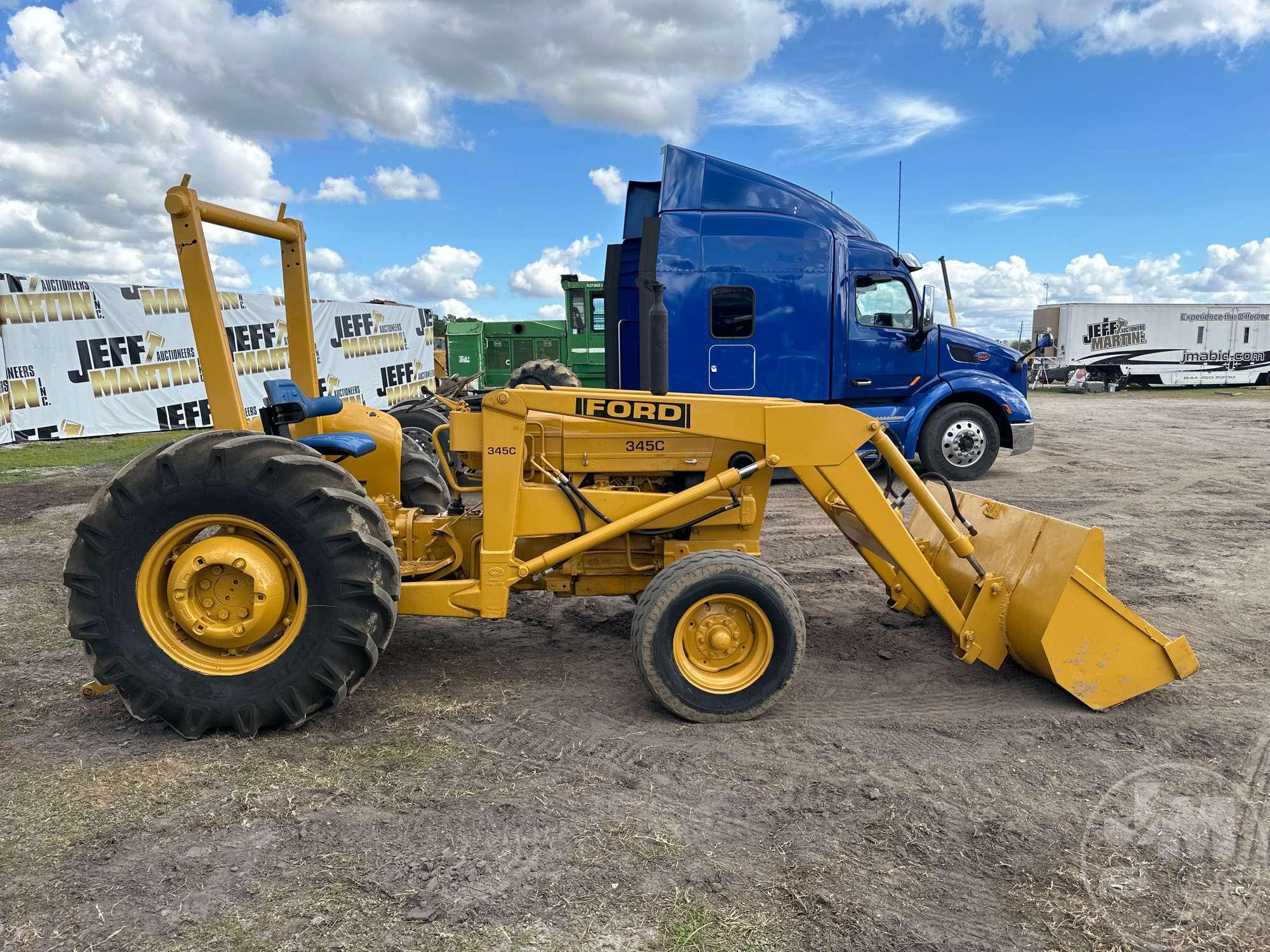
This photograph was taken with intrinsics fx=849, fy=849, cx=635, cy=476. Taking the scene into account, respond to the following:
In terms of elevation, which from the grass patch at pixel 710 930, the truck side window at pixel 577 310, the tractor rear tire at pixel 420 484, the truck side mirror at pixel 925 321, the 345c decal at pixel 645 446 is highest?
the truck side window at pixel 577 310

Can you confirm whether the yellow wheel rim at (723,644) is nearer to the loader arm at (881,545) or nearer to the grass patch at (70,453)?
the loader arm at (881,545)

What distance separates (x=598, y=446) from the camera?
4.55m

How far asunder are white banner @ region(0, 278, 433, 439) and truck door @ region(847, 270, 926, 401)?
27.5 feet

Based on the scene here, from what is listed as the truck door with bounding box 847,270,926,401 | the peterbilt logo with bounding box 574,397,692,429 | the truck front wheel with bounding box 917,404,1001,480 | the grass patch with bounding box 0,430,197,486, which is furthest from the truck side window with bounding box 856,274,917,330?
the grass patch with bounding box 0,430,197,486

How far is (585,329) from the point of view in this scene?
56.3 feet

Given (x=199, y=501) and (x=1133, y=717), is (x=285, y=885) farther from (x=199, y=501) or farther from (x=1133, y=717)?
(x=1133, y=717)

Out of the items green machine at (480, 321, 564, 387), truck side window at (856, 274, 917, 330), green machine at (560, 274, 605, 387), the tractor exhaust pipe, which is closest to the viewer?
the tractor exhaust pipe

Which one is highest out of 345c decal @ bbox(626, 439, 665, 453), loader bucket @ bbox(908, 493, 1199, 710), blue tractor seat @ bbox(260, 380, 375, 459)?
blue tractor seat @ bbox(260, 380, 375, 459)

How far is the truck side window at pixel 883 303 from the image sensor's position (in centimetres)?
1002

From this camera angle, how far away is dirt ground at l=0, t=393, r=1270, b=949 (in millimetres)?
2564

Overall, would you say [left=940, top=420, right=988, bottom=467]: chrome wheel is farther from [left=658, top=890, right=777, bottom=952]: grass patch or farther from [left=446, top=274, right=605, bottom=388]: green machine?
[left=658, top=890, right=777, bottom=952]: grass patch

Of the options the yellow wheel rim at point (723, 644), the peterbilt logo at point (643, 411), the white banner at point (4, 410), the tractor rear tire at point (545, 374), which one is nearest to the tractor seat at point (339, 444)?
the peterbilt logo at point (643, 411)

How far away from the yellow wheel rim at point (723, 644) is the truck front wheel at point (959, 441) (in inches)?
286

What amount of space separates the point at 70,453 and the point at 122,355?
3034 millimetres
